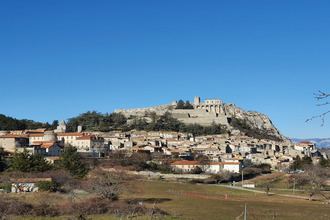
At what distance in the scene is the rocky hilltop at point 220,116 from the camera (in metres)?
145

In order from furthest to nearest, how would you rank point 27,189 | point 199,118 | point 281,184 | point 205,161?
point 199,118 → point 205,161 → point 281,184 → point 27,189

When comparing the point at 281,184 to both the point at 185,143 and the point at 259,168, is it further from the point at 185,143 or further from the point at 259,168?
the point at 185,143

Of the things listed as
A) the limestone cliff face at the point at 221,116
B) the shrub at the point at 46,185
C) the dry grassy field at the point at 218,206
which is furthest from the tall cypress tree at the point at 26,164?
the limestone cliff face at the point at 221,116

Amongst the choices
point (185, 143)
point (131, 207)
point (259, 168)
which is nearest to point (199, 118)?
point (185, 143)

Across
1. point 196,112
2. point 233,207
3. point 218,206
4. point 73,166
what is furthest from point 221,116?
point 233,207

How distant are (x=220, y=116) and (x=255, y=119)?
72.4 feet

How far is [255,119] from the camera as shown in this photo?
164 meters

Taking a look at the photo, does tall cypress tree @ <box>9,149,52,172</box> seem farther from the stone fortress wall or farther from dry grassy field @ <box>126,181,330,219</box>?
the stone fortress wall

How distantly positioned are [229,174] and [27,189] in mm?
36865

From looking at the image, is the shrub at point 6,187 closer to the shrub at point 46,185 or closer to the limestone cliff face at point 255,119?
the shrub at point 46,185

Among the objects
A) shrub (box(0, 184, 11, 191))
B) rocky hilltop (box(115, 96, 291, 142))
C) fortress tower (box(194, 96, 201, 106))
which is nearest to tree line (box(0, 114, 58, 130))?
rocky hilltop (box(115, 96, 291, 142))

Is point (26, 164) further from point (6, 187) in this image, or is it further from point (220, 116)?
point (220, 116)

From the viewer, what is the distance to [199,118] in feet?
479

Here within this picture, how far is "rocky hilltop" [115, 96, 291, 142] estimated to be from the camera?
145 meters
